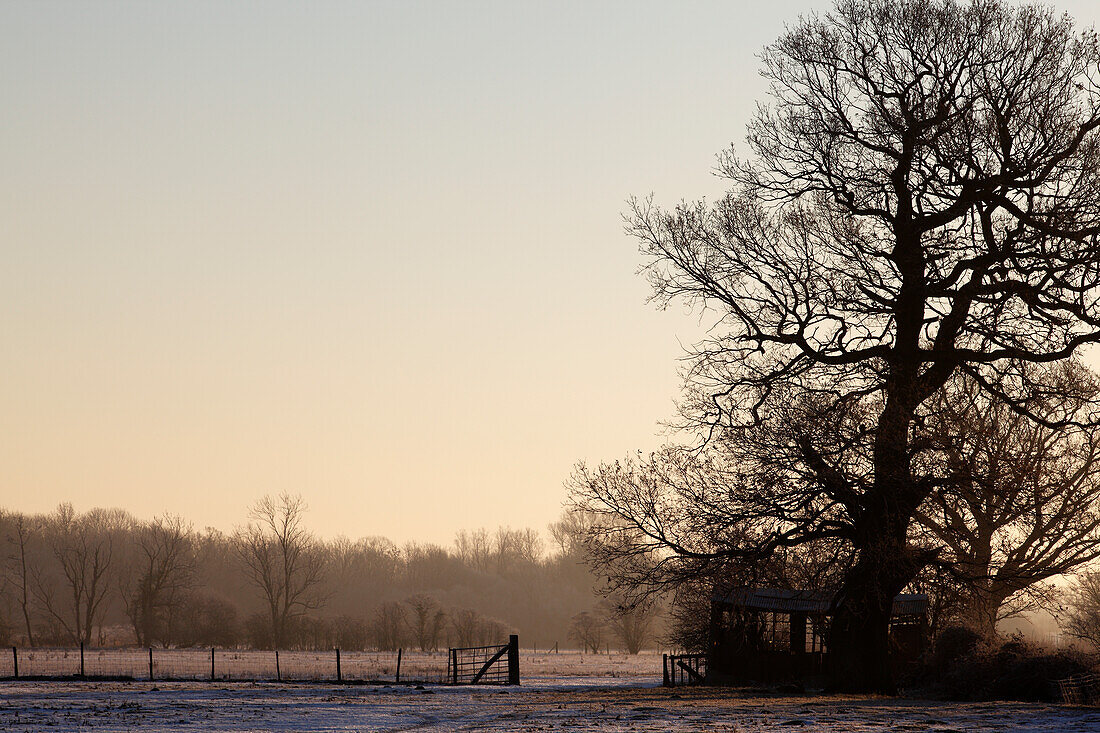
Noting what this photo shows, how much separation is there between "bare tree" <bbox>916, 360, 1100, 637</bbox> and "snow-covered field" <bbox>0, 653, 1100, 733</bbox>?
362 cm

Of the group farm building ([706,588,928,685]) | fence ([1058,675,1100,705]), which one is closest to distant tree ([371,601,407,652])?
farm building ([706,588,928,685])

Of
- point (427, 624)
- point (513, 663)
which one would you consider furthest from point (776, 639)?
point (427, 624)

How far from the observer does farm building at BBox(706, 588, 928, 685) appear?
3491cm

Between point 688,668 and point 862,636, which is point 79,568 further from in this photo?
point 862,636

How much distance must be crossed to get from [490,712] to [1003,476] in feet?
39.1

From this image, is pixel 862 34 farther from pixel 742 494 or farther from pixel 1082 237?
pixel 742 494

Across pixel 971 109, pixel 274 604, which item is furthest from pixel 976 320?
pixel 274 604

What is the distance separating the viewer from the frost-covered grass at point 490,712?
58.1 feet

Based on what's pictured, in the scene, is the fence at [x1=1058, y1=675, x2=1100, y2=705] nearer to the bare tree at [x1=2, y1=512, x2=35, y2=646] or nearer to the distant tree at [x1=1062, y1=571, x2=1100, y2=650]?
the distant tree at [x1=1062, y1=571, x2=1100, y2=650]

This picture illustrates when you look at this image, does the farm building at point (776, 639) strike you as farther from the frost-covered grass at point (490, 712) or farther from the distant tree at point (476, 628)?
the distant tree at point (476, 628)

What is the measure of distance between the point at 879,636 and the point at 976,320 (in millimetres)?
7107

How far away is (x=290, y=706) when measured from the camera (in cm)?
2622

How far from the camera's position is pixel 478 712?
2441 centimetres

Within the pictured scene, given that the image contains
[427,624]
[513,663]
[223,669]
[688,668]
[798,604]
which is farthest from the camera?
[427,624]
